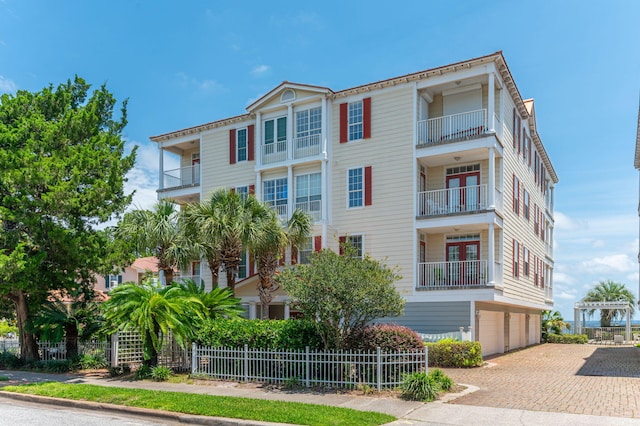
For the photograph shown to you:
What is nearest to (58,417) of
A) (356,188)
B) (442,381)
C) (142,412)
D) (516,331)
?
(142,412)

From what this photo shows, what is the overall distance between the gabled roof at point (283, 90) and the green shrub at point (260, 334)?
12712mm

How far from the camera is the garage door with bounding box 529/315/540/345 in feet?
119

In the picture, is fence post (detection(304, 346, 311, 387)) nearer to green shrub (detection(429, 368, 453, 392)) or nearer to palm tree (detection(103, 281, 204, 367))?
green shrub (detection(429, 368, 453, 392))

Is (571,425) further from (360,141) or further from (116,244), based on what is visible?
(360,141)

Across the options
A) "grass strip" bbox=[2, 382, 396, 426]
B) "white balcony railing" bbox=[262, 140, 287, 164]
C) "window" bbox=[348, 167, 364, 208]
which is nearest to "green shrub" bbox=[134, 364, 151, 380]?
"grass strip" bbox=[2, 382, 396, 426]

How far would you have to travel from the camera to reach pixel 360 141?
25.8m

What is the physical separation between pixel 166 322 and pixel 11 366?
7372mm

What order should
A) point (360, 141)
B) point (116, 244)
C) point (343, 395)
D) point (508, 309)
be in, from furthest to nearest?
point (508, 309) < point (360, 141) < point (116, 244) < point (343, 395)

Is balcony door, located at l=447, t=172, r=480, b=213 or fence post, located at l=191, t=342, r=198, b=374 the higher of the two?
balcony door, located at l=447, t=172, r=480, b=213

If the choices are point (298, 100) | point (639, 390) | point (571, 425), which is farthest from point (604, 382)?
point (298, 100)

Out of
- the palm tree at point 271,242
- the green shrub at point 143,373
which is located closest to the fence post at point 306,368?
the green shrub at point 143,373

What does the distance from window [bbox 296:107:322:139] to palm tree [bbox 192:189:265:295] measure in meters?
5.36

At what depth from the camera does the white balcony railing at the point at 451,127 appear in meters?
23.6

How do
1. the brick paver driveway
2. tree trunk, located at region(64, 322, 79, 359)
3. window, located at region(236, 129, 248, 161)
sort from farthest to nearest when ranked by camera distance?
window, located at region(236, 129, 248, 161) < tree trunk, located at region(64, 322, 79, 359) < the brick paver driveway
